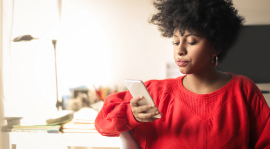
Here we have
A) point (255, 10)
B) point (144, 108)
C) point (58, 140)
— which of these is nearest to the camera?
point (144, 108)

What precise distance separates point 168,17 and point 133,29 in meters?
0.95

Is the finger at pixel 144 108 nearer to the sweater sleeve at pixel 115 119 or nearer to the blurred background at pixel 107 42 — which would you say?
the sweater sleeve at pixel 115 119

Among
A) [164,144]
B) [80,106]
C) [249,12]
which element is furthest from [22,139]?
[249,12]

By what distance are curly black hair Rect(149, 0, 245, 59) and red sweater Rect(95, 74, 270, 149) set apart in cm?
17

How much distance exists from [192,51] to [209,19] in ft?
0.44

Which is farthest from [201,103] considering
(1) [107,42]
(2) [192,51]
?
(1) [107,42]

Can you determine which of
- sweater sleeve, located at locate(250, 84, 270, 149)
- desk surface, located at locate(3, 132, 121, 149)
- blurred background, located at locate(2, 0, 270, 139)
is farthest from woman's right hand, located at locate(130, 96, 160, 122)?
blurred background, located at locate(2, 0, 270, 139)

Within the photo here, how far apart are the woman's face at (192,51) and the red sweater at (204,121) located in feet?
0.41

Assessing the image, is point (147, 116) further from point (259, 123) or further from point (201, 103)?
point (259, 123)

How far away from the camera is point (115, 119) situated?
663mm

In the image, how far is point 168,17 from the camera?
0.75 metres

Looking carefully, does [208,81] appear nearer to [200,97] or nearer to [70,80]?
[200,97]

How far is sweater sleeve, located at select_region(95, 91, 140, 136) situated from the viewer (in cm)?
66

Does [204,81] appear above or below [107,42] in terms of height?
below
